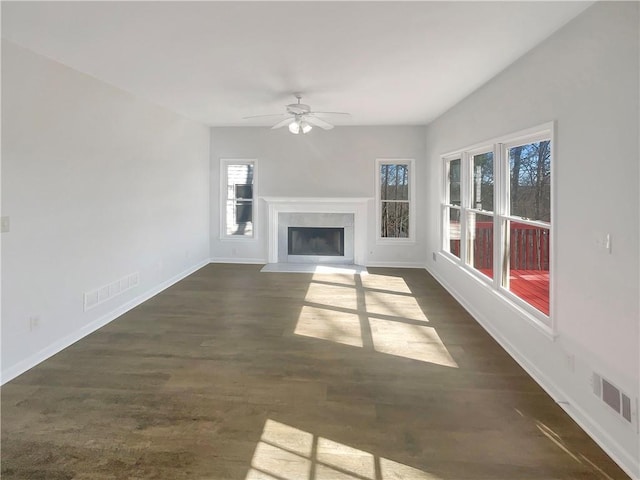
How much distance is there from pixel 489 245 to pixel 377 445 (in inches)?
109

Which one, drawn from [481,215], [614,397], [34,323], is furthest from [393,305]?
[34,323]

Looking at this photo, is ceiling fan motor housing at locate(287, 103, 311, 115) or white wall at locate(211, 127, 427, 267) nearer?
ceiling fan motor housing at locate(287, 103, 311, 115)

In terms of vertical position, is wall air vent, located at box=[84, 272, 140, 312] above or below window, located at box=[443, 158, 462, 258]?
below

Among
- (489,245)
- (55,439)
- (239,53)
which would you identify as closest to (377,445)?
(55,439)

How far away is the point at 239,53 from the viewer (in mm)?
3137

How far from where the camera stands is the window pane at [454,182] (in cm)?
542

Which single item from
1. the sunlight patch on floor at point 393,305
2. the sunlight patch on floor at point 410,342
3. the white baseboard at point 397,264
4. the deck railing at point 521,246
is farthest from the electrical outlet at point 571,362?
the white baseboard at point 397,264

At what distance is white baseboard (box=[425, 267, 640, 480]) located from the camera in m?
1.99

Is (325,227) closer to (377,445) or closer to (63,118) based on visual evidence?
(63,118)

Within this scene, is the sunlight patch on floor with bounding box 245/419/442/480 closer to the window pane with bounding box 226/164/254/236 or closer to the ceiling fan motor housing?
the ceiling fan motor housing

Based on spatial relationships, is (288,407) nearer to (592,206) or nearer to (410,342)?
(410,342)

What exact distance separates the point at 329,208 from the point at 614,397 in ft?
18.0

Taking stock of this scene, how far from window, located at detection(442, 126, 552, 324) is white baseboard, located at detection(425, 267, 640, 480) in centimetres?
41

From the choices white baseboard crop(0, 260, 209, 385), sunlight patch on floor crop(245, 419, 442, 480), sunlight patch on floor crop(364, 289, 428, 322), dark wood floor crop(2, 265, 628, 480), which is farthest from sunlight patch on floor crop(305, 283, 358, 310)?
sunlight patch on floor crop(245, 419, 442, 480)
